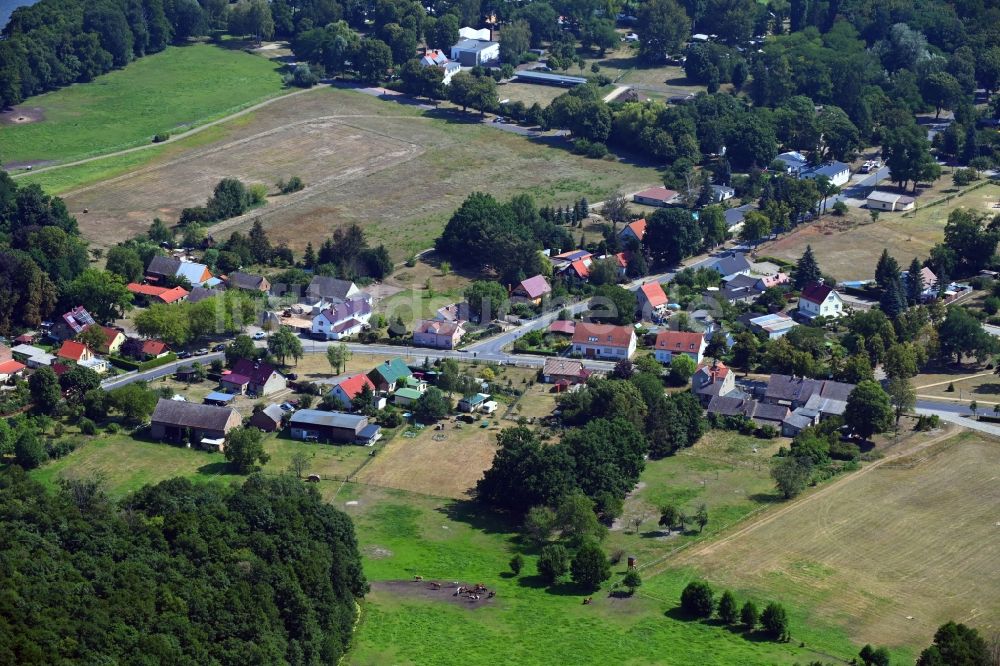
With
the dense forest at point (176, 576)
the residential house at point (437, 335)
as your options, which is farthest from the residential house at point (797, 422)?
the dense forest at point (176, 576)

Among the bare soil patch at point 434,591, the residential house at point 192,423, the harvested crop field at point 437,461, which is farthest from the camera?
the residential house at point 192,423

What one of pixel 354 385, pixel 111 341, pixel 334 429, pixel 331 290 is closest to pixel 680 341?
pixel 354 385

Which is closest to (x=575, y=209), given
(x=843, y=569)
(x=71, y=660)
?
(x=843, y=569)

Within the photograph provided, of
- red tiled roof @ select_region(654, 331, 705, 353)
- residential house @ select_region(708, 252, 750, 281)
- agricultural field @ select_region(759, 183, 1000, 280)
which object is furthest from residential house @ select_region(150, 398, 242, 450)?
agricultural field @ select_region(759, 183, 1000, 280)

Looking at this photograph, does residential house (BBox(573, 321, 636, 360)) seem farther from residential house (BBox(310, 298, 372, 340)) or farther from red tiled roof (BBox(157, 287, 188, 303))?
red tiled roof (BBox(157, 287, 188, 303))

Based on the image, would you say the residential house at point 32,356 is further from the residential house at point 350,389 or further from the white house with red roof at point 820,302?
the white house with red roof at point 820,302

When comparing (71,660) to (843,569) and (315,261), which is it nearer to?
(843,569)

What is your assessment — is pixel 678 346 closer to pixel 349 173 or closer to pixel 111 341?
pixel 111 341
